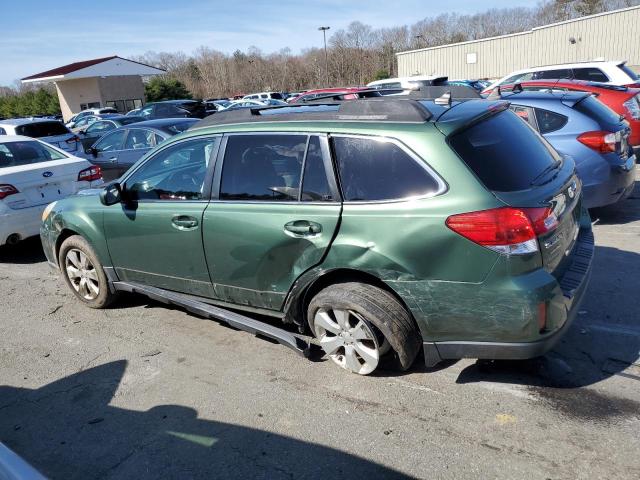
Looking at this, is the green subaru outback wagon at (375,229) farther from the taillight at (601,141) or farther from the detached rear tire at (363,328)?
the taillight at (601,141)

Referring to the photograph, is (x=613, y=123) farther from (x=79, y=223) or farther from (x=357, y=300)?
(x=79, y=223)

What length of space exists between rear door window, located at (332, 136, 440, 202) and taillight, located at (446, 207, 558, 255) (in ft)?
0.96

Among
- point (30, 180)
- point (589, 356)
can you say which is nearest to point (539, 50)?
point (30, 180)

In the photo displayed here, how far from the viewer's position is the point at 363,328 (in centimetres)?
346

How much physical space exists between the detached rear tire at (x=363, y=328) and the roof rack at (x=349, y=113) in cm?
108

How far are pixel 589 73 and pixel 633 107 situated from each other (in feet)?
17.7

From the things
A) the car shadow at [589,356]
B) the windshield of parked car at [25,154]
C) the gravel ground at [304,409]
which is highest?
the windshield of parked car at [25,154]

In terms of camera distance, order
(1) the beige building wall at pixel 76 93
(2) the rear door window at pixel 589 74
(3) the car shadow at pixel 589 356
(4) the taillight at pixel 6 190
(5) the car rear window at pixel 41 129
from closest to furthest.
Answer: (3) the car shadow at pixel 589 356 < (4) the taillight at pixel 6 190 < (2) the rear door window at pixel 589 74 < (5) the car rear window at pixel 41 129 < (1) the beige building wall at pixel 76 93

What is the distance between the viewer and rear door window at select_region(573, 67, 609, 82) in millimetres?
13453

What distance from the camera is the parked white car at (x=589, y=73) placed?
1299 centimetres

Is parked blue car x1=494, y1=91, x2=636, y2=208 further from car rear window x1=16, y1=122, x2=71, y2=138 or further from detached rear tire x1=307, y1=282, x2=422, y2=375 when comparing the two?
car rear window x1=16, y1=122, x2=71, y2=138

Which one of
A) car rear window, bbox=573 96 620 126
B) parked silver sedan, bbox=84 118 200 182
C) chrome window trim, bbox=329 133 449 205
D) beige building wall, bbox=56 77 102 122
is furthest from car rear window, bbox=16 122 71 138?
beige building wall, bbox=56 77 102 122

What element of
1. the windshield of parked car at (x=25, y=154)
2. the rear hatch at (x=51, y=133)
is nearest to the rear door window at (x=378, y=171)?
the windshield of parked car at (x=25, y=154)

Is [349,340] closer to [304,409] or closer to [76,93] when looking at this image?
[304,409]
